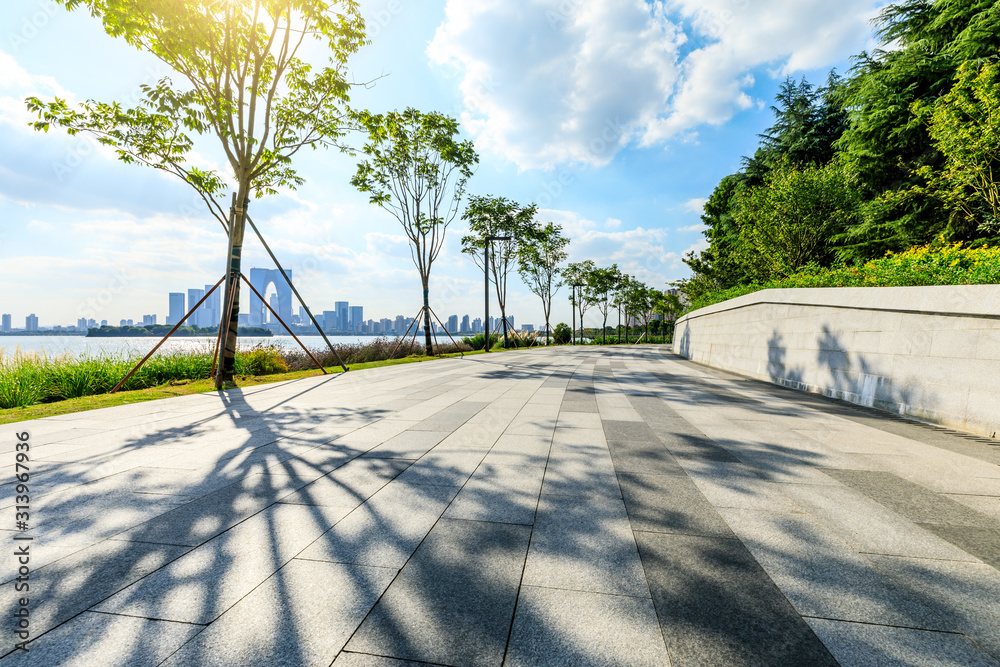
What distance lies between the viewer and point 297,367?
15102mm

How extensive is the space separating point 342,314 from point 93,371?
180ft

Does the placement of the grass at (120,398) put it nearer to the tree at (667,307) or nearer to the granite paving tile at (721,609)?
the granite paving tile at (721,609)

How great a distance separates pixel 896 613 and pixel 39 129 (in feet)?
48.7

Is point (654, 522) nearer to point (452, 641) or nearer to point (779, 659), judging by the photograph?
point (779, 659)

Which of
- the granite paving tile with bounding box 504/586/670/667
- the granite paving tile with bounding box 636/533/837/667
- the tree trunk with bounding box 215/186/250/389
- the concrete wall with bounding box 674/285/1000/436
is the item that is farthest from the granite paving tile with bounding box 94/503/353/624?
the tree trunk with bounding box 215/186/250/389

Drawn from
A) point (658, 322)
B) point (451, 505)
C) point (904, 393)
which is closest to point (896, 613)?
point (451, 505)

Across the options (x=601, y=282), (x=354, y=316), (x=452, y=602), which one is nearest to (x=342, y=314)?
(x=354, y=316)

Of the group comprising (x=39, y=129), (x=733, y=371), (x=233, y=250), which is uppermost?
(x=39, y=129)

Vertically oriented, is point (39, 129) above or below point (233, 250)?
above

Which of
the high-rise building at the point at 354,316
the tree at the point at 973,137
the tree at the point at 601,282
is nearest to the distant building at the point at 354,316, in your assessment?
the high-rise building at the point at 354,316

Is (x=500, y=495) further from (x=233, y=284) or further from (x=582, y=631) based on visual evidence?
(x=233, y=284)

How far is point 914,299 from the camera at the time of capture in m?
6.27

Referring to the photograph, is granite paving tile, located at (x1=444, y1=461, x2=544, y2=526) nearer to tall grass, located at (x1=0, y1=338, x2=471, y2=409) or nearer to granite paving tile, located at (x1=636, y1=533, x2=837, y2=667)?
granite paving tile, located at (x1=636, y1=533, x2=837, y2=667)

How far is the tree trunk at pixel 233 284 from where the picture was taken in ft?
31.7
